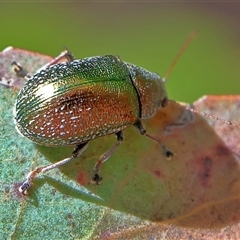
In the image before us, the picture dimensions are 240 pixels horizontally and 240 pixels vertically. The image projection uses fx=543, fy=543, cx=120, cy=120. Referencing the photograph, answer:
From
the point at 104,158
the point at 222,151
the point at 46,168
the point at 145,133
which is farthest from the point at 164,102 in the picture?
the point at 46,168

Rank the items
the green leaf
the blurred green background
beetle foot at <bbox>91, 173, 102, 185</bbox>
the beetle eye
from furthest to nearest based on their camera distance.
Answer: the blurred green background
the beetle eye
beetle foot at <bbox>91, 173, 102, 185</bbox>
the green leaf

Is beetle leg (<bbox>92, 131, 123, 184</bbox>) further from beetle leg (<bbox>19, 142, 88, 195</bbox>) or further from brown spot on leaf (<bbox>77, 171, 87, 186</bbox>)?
beetle leg (<bbox>19, 142, 88, 195</bbox>)

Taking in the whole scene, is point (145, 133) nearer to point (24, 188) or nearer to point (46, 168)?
point (46, 168)

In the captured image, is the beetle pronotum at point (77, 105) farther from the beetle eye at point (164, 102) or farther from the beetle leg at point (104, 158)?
the beetle eye at point (164, 102)

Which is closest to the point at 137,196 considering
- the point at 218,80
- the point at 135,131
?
the point at 135,131

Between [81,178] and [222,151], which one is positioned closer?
[81,178]

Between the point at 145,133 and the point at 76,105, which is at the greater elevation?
the point at 76,105

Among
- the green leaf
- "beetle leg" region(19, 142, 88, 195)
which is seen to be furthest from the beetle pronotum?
the green leaf

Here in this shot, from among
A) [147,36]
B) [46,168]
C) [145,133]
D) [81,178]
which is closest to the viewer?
[46,168]
